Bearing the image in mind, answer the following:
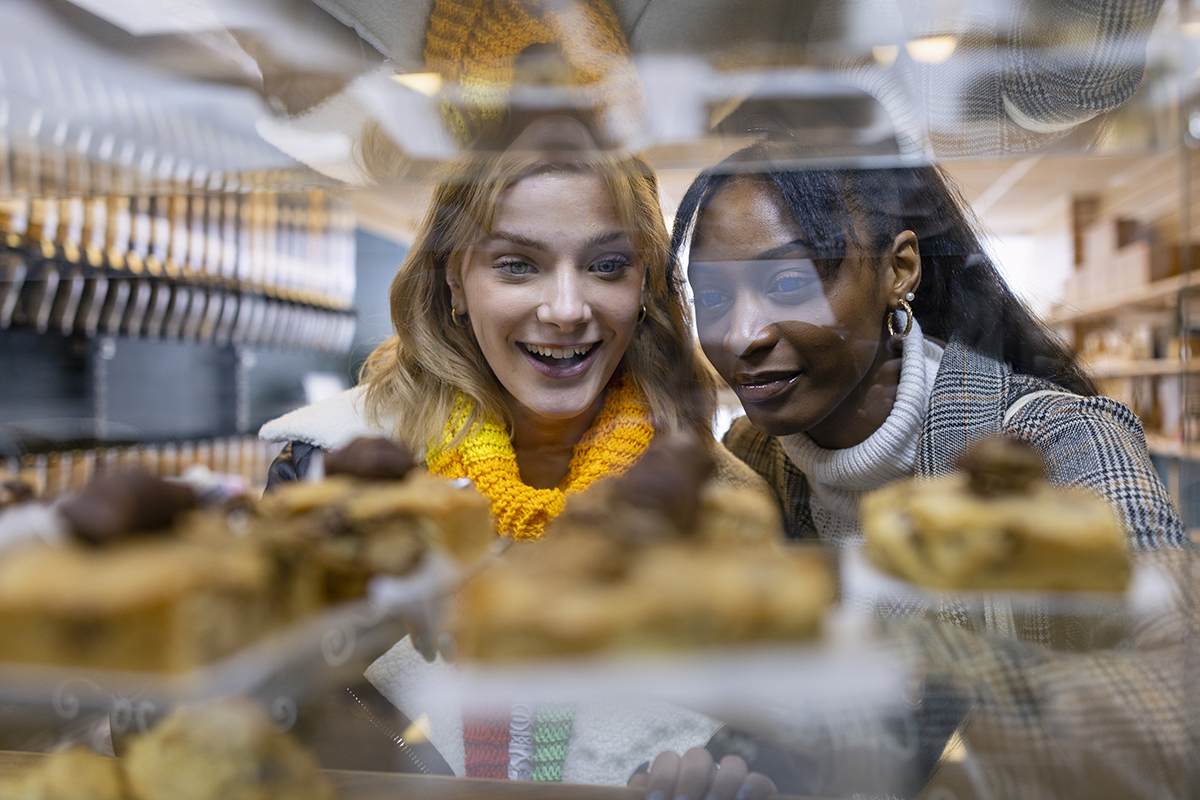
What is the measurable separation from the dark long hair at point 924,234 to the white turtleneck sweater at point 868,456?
5 cm

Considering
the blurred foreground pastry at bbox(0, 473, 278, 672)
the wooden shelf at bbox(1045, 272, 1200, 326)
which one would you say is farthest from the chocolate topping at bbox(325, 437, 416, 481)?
the wooden shelf at bbox(1045, 272, 1200, 326)

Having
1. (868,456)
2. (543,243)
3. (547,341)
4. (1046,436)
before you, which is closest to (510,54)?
(543,243)

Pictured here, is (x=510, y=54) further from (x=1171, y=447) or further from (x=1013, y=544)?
(x=1171, y=447)

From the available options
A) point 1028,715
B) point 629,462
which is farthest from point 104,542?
point 1028,715

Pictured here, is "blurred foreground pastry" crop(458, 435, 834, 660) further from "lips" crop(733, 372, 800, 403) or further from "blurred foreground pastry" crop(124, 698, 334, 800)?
"lips" crop(733, 372, 800, 403)

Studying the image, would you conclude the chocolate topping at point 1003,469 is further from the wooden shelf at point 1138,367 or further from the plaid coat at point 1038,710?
the wooden shelf at point 1138,367

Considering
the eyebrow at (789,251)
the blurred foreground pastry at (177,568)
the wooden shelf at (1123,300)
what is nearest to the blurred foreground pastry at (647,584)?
the blurred foreground pastry at (177,568)

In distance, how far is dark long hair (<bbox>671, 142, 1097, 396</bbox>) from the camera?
0.81 metres

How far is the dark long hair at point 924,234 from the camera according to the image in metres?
0.81

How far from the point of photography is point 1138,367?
1.01 m

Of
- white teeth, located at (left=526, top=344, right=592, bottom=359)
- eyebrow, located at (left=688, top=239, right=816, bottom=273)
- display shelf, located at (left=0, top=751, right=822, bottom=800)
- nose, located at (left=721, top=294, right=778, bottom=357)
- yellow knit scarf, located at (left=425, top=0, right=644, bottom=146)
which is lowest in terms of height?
display shelf, located at (left=0, top=751, right=822, bottom=800)

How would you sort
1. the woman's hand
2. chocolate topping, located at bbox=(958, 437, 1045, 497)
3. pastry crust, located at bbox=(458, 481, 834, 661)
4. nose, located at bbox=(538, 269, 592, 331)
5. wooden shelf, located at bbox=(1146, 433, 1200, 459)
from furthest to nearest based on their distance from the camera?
wooden shelf, located at bbox=(1146, 433, 1200, 459) < nose, located at bbox=(538, 269, 592, 331) < the woman's hand < chocolate topping, located at bbox=(958, 437, 1045, 497) < pastry crust, located at bbox=(458, 481, 834, 661)

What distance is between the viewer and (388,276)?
0.98m

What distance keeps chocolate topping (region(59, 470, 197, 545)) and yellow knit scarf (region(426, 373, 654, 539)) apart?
0.33 m
